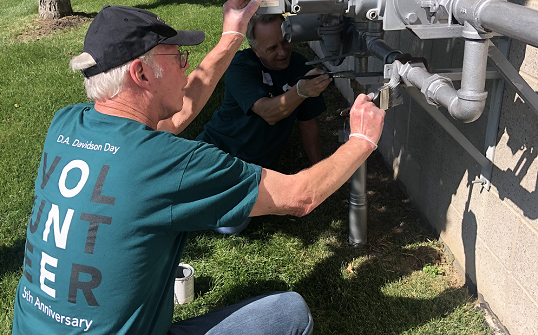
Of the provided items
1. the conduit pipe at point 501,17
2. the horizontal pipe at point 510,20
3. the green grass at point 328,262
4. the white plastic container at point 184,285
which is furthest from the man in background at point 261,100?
the horizontal pipe at point 510,20

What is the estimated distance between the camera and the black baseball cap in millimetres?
1839

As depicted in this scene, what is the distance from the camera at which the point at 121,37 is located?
6.07 feet

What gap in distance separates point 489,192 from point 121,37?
192 centimetres

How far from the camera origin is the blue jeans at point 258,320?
6.75 ft

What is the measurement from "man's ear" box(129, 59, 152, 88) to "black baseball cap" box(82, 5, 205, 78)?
0.09ft

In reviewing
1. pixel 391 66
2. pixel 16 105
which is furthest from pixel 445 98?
pixel 16 105

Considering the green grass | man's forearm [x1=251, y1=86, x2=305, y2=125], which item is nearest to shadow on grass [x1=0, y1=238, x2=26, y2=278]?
the green grass

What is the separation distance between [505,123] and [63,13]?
10.1 metres

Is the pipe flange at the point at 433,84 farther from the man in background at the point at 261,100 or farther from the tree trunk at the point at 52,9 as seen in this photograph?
the tree trunk at the point at 52,9

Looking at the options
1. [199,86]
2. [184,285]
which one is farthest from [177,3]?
[184,285]

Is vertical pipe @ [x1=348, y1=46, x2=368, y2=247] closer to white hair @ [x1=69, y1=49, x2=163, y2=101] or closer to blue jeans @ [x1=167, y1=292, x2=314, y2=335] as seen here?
blue jeans @ [x1=167, y1=292, x2=314, y2=335]

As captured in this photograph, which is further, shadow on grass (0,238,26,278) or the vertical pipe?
shadow on grass (0,238,26,278)

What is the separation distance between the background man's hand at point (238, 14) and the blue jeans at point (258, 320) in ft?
4.36

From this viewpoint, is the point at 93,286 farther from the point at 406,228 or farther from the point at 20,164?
the point at 20,164
